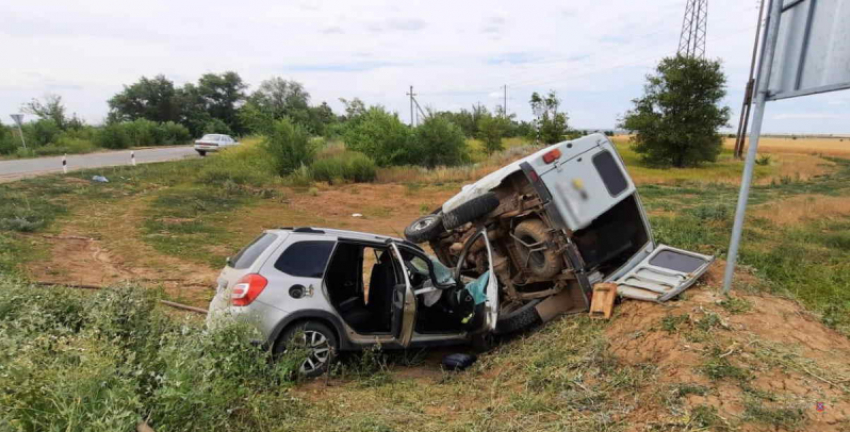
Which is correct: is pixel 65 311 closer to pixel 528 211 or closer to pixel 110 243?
pixel 528 211

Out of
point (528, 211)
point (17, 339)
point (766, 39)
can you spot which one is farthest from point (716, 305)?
point (17, 339)

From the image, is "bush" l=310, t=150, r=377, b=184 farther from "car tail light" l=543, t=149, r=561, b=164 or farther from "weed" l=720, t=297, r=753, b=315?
"weed" l=720, t=297, r=753, b=315

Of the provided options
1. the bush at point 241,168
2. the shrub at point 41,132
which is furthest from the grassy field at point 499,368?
the shrub at point 41,132

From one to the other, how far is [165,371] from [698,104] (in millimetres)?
36894

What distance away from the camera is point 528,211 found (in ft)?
18.8

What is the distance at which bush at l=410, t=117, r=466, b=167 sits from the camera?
28.4 meters

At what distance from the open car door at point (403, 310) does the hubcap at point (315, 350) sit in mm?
748

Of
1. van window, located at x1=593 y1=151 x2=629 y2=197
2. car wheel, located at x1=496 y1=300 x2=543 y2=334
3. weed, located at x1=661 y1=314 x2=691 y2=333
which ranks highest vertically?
van window, located at x1=593 y1=151 x2=629 y2=197

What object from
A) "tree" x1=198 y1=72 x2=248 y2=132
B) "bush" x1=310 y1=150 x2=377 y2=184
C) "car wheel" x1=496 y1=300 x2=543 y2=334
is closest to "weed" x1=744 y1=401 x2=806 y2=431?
"car wheel" x1=496 y1=300 x2=543 y2=334

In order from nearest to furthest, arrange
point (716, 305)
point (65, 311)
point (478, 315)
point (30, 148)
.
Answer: point (65, 311) → point (716, 305) → point (478, 315) → point (30, 148)

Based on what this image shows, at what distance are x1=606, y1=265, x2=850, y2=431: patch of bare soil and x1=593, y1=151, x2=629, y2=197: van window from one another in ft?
4.66

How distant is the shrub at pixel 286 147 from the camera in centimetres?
2389

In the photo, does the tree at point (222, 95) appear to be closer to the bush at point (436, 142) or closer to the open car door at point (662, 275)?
the bush at point (436, 142)

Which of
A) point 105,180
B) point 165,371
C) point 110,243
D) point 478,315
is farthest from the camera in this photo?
point 105,180
